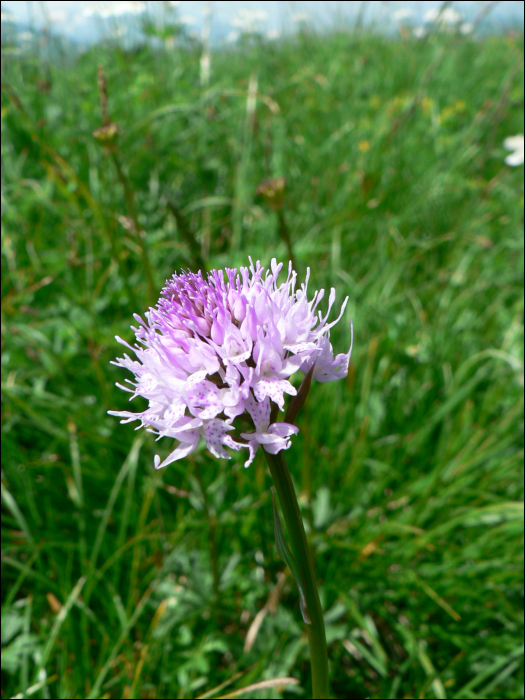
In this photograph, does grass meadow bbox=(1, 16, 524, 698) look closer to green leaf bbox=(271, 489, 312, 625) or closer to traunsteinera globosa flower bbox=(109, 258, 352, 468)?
green leaf bbox=(271, 489, 312, 625)

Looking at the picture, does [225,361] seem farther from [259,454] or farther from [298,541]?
[259,454]

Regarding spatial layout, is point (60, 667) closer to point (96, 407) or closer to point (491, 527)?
point (96, 407)

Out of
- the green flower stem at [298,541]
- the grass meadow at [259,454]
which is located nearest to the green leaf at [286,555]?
the green flower stem at [298,541]

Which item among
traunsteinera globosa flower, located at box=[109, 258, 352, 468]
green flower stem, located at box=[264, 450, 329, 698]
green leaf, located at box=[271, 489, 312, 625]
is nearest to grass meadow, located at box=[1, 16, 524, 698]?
green flower stem, located at box=[264, 450, 329, 698]

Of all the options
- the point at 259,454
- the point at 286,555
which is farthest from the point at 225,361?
the point at 259,454

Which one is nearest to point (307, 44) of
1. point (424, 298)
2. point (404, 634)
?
point (424, 298)
